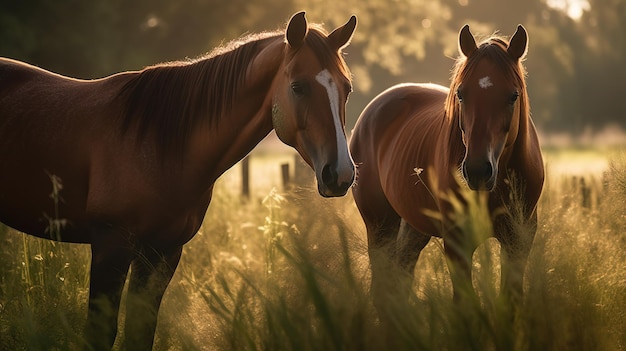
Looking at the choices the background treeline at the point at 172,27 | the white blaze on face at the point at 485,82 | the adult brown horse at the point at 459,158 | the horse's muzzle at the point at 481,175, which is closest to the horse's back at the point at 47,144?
the adult brown horse at the point at 459,158

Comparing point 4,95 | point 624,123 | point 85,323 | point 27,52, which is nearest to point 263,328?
point 85,323

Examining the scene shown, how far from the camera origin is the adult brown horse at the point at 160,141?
3.94 meters

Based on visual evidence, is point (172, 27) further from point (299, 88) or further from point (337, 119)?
point (337, 119)

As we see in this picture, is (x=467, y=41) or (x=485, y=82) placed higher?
(x=467, y=41)

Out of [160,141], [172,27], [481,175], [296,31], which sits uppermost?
[172,27]

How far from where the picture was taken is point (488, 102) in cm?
436

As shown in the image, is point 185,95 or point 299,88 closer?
point 299,88

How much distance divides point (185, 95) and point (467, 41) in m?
1.72

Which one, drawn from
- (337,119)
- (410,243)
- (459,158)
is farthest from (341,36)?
(410,243)

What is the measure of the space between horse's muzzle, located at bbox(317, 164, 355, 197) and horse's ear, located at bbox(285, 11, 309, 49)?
0.67 m

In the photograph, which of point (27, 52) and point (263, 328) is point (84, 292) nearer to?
point (263, 328)

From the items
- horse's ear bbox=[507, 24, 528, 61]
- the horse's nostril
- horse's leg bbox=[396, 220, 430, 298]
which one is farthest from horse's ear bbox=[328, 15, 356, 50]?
horse's leg bbox=[396, 220, 430, 298]

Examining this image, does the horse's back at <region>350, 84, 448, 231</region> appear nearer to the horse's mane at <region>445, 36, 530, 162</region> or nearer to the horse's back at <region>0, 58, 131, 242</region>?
the horse's mane at <region>445, 36, 530, 162</region>

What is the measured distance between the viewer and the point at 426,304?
9.60 ft
